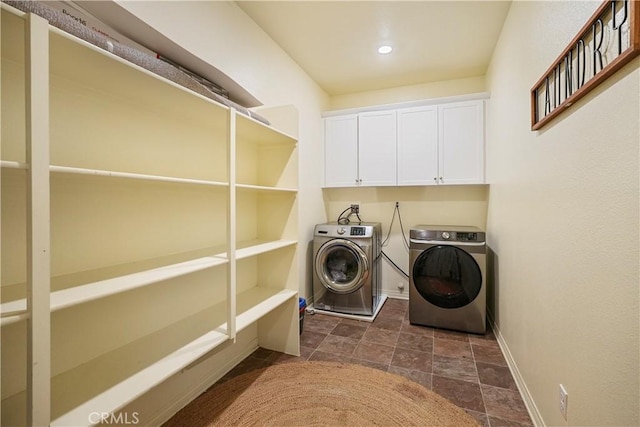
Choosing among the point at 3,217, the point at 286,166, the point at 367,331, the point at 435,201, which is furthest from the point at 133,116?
the point at 435,201

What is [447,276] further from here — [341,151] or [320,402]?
[341,151]

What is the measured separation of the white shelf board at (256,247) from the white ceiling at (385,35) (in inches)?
68.1

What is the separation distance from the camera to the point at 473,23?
2246 millimetres

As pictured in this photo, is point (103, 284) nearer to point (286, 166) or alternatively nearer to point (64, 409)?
point (64, 409)

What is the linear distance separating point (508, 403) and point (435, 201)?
2110 mm

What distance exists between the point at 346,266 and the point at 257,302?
1247mm

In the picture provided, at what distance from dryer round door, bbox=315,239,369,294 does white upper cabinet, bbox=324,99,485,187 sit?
858mm

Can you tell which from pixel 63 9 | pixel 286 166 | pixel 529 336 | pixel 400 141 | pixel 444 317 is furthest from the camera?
pixel 400 141

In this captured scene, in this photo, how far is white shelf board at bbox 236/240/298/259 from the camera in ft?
5.48

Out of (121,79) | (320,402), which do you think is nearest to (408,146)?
(320,402)

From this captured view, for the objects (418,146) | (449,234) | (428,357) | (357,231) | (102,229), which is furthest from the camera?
(418,146)

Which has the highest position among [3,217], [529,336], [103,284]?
[3,217]

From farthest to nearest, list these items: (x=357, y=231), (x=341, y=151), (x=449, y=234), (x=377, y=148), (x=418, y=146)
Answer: (x=341, y=151) < (x=377, y=148) < (x=418, y=146) < (x=357, y=231) < (x=449, y=234)

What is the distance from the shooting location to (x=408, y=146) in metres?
3.09
